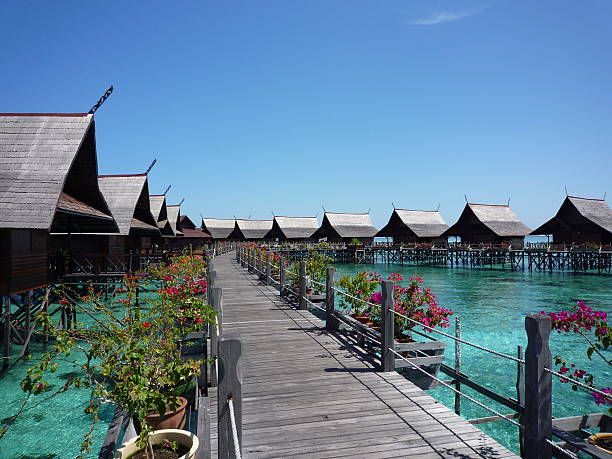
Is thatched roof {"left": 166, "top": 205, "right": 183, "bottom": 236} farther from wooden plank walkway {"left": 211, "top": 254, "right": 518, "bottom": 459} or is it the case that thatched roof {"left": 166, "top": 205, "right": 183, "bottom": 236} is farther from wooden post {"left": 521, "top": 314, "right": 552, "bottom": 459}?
wooden post {"left": 521, "top": 314, "right": 552, "bottom": 459}

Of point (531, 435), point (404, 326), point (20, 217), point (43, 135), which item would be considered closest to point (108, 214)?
point (43, 135)

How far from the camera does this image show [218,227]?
68.1 m

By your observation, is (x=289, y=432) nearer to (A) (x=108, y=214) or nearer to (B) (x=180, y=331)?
(B) (x=180, y=331)

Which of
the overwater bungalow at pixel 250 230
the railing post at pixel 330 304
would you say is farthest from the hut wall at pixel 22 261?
the overwater bungalow at pixel 250 230

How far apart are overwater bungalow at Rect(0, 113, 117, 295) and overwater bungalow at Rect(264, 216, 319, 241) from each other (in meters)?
46.1

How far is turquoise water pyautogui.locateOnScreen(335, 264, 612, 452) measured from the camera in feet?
31.1

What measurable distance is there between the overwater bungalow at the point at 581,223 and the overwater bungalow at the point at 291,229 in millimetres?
30474

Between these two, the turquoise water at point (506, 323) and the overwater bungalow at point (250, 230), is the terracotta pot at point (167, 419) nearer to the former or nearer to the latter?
the turquoise water at point (506, 323)

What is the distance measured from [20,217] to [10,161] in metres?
3.06

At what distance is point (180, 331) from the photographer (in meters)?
6.29

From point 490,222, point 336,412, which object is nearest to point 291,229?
point 490,222

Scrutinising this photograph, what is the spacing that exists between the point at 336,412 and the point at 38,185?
33.3 ft

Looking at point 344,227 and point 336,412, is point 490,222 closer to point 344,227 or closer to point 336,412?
point 344,227

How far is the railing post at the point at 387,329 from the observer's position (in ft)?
20.4
